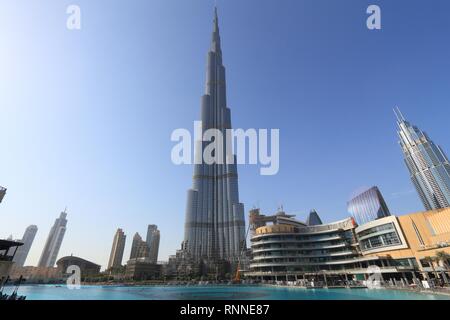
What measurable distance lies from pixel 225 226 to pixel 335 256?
3788 inches

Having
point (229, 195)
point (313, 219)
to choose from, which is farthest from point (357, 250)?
point (229, 195)

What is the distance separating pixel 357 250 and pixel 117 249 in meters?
155

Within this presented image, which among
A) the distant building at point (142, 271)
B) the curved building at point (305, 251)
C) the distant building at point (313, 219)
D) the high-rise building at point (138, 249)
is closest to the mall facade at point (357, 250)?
the curved building at point (305, 251)

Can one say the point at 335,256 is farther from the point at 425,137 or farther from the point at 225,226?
the point at 425,137

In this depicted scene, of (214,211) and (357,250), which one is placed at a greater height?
(214,211)

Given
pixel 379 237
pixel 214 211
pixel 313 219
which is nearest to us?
pixel 379 237

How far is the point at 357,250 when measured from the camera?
66188 mm

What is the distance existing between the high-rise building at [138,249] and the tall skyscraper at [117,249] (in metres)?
8.60

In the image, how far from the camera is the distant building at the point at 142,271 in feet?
359

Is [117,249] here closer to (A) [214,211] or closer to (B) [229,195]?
(A) [214,211]

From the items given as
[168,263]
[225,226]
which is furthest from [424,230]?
[225,226]

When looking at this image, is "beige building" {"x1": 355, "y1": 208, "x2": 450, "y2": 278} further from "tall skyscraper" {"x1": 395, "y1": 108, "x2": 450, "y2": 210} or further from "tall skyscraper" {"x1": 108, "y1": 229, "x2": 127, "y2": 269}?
"tall skyscraper" {"x1": 108, "y1": 229, "x2": 127, "y2": 269}

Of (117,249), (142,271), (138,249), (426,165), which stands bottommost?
(142,271)

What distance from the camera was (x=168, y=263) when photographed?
120 meters
